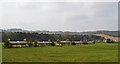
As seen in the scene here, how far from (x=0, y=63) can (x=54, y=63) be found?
4753 millimetres

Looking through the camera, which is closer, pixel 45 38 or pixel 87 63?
pixel 87 63

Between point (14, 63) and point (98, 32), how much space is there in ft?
390

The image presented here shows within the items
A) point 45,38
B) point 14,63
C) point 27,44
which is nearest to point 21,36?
point 45,38

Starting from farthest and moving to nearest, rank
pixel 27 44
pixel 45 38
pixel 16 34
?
pixel 45 38 < pixel 16 34 < pixel 27 44

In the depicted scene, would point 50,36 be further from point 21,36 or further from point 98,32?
point 98,32

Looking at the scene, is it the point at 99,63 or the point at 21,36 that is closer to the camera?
the point at 99,63

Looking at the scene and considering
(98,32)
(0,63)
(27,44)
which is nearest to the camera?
(0,63)

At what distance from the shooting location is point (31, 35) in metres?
86.1

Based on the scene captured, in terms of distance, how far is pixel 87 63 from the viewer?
785 inches

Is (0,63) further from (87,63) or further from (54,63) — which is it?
(87,63)

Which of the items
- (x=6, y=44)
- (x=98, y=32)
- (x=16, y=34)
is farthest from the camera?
(x=98, y=32)

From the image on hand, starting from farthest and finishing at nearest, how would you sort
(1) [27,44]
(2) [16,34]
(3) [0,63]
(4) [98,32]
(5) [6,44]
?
1. (4) [98,32]
2. (2) [16,34]
3. (1) [27,44]
4. (5) [6,44]
5. (3) [0,63]

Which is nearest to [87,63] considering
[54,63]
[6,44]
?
[54,63]

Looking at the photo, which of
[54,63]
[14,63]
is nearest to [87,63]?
[54,63]
